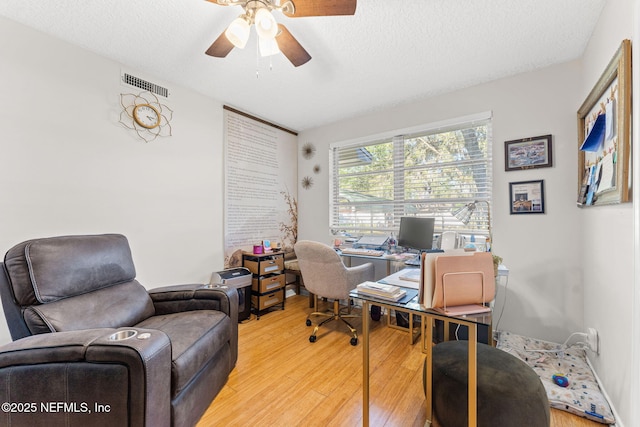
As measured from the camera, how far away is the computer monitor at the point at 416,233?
2598 millimetres

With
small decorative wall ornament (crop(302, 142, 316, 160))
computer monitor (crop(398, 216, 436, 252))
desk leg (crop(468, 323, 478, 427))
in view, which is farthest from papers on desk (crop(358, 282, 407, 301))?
small decorative wall ornament (crop(302, 142, 316, 160))

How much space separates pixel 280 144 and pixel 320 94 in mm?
1158

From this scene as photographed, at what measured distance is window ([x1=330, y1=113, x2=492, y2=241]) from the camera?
8.64 ft

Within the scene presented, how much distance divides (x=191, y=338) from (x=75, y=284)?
0.78m

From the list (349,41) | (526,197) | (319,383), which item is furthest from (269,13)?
(526,197)

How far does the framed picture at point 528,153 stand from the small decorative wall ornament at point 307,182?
2.43m

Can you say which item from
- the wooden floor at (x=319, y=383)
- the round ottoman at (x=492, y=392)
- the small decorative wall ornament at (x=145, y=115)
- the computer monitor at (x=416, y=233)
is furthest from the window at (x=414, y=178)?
the small decorative wall ornament at (x=145, y=115)

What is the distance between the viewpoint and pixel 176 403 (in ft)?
4.13

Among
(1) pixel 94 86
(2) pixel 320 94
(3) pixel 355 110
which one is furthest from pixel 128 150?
(3) pixel 355 110

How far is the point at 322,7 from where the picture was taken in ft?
4.43

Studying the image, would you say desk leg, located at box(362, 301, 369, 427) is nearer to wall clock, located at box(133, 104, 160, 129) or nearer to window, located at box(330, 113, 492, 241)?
window, located at box(330, 113, 492, 241)

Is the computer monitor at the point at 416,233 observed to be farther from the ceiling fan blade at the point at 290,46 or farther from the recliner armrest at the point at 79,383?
the recliner armrest at the point at 79,383

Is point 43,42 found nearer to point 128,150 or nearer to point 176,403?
point 128,150

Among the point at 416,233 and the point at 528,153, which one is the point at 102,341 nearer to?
the point at 416,233
